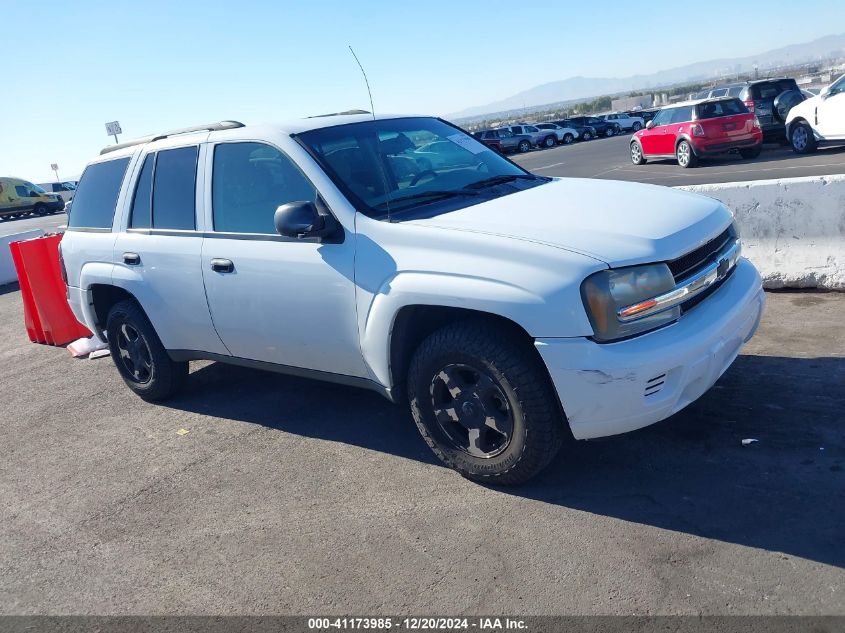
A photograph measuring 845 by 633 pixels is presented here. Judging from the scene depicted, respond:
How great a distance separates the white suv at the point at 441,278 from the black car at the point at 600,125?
138 ft

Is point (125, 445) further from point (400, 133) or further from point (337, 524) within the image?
point (400, 133)

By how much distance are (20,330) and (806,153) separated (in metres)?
15.8

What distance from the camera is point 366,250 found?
12.3 feet

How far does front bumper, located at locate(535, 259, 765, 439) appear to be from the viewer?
3.11 m

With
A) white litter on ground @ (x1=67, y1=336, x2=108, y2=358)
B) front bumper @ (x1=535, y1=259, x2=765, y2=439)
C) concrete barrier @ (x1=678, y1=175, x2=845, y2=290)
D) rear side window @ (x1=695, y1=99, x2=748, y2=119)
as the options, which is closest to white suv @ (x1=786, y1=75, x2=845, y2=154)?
rear side window @ (x1=695, y1=99, x2=748, y2=119)

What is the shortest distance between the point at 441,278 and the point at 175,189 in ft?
7.57

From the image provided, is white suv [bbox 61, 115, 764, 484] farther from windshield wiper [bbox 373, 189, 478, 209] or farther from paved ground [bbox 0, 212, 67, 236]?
paved ground [bbox 0, 212, 67, 236]

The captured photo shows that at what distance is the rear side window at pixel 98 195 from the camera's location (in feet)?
17.7

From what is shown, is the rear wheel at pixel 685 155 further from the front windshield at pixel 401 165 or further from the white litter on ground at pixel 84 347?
the white litter on ground at pixel 84 347

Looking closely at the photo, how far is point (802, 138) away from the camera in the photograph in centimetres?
1619

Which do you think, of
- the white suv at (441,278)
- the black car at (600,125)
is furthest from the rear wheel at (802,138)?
the black car at (600,125)

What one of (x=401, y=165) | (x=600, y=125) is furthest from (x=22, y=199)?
(x=401, y=165)

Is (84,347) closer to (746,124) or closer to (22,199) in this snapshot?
(746,124)

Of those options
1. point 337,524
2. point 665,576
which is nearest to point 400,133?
point 337,524
